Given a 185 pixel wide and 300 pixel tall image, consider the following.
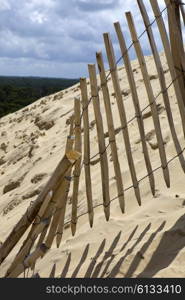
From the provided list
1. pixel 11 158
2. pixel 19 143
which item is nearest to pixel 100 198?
pixel 11 158

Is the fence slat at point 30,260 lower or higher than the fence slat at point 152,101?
lower

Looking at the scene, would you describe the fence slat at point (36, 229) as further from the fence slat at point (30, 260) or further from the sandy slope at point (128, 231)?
the sandy slope at point (128, 231)

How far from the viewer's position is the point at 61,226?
3.86 meters

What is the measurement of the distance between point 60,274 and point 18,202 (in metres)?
2.40

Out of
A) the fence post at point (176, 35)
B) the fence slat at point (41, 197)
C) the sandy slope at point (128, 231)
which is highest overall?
the fence post at point (176, 35)

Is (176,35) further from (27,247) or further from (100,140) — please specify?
(27,247)

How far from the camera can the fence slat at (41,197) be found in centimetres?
326

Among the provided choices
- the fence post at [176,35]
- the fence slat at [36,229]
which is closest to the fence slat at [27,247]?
the fence slat at [36,229]

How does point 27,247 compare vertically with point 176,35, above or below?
below

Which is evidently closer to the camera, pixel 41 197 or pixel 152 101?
pixel 41 197

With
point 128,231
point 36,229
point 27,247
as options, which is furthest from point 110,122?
point 27,247

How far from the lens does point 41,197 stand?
3352mm

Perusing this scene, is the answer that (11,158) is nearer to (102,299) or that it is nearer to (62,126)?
(62,126)

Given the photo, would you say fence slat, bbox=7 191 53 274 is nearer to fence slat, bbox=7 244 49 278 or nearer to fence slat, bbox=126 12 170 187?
fence slat, bbox=7 244 49 278
